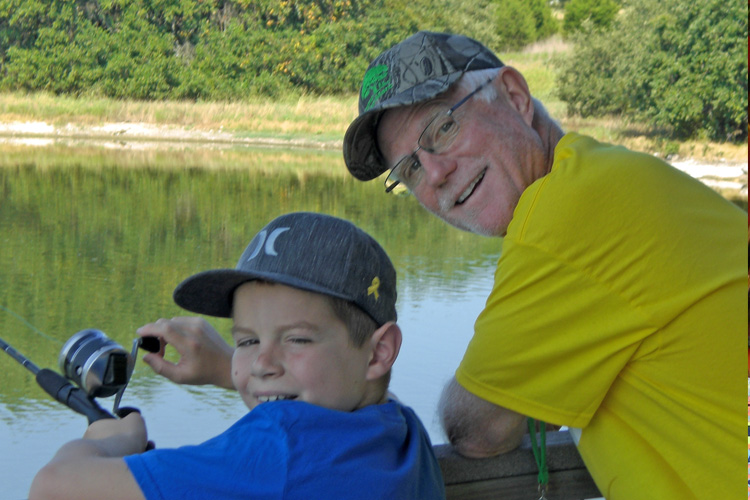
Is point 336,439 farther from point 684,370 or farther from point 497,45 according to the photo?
point 497,45

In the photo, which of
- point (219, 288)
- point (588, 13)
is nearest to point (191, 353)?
point (219, 288)

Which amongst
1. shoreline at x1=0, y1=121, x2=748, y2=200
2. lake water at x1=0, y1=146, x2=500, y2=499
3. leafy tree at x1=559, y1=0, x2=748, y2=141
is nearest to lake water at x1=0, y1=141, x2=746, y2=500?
lake water at x1=0, y1=146, x2=500, y2=499

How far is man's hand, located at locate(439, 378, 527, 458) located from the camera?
110 cm

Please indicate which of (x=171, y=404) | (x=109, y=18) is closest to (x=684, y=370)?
(x=171, y=404)

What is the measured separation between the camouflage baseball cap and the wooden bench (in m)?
0.44

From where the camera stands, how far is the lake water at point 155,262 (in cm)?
377

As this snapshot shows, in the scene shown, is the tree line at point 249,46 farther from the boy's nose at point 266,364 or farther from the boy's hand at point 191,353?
the boy's nose at point 266,364

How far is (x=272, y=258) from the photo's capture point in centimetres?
106

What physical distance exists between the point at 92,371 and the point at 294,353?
0.78 ft

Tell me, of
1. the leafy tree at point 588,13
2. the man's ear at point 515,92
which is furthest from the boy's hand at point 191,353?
the leafy tree at point 588,13

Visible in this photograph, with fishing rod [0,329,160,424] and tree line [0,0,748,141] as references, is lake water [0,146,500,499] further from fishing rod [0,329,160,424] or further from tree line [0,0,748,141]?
tree line [0,0,748,141]

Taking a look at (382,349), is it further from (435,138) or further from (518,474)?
(435,138)

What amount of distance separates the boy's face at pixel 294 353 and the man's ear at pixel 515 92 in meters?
0.46

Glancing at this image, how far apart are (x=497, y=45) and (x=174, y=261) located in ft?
65.2
